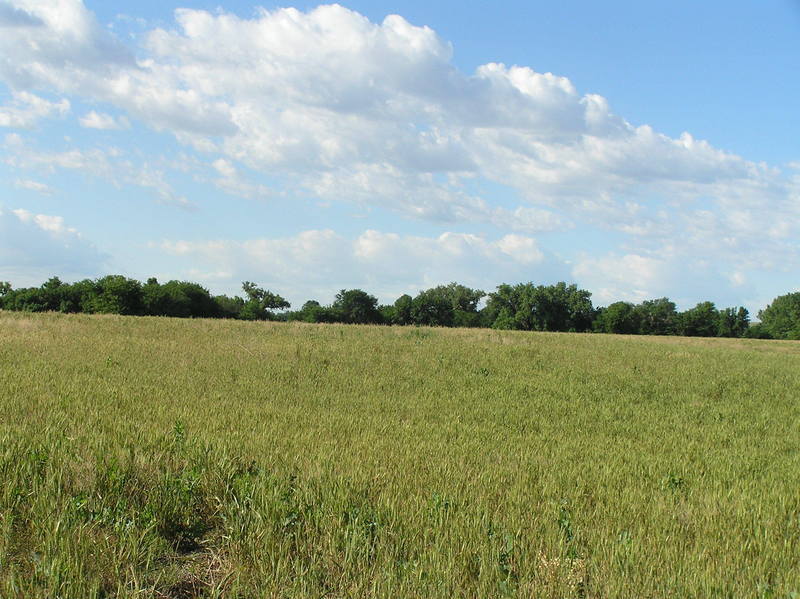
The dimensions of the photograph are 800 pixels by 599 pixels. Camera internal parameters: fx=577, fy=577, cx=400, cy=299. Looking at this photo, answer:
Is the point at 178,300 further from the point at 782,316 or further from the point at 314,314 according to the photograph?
the point at 782,316

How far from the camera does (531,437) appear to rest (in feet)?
31.4

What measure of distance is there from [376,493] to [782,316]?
142 meters

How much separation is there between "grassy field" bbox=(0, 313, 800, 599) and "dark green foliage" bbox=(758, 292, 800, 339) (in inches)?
4281

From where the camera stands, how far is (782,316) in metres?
122

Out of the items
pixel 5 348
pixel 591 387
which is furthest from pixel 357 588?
pixel 5 348

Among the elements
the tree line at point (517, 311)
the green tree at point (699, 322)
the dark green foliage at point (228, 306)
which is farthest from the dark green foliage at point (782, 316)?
the dark green foliage at point (228, 306)

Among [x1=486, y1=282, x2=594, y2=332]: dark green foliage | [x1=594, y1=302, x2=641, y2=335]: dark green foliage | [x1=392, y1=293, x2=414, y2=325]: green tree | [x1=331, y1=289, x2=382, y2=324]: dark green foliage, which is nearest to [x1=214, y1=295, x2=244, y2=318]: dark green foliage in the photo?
[x1=331, y1=289, x2=382, y2=324]: dark green foliage

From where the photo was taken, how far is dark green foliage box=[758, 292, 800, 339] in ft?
363

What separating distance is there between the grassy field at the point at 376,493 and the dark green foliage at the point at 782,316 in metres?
109

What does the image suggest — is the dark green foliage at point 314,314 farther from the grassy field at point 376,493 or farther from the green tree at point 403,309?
the grassy field at point 376,493

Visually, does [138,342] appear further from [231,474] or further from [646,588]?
[646,588]

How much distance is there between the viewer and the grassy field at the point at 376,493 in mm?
4266

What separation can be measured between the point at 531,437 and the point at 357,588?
6060 mm

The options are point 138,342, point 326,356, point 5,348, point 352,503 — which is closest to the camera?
point 352,503
